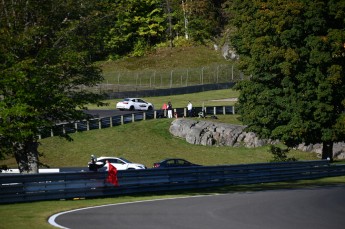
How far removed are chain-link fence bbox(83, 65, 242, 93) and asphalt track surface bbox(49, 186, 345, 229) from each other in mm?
69488

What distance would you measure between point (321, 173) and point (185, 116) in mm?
30620

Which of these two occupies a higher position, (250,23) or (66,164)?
(250,23)

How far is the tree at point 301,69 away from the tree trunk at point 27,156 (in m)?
22.2

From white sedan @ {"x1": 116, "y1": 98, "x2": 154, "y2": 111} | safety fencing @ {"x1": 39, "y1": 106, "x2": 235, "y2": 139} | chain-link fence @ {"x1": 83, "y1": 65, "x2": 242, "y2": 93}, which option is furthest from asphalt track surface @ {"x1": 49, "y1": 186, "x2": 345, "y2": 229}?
chain-link fence @ {"x1": 83, "y1": 65, "x2": 242, "y2": 93}

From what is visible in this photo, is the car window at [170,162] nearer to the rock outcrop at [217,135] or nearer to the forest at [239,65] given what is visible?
the forest at [239,65]

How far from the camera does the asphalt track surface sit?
16.7m

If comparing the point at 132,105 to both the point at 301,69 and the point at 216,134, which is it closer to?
the point at 216,134

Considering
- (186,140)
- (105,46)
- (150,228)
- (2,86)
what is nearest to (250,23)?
(186,140)

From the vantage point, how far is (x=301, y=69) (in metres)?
48.3

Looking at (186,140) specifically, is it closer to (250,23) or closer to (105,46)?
(250,23)

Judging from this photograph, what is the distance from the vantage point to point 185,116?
221ft

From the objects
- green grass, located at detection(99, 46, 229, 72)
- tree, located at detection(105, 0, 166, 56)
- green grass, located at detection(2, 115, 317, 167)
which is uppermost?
tree, located at detection(105, 0, 166, 56)

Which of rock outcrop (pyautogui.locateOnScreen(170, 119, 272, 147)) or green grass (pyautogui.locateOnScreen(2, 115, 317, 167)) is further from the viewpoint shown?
rock outcrop (pyautogui.locateOnScreen(170, 119, 272, 147))

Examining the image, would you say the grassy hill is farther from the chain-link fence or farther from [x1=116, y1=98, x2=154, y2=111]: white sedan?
the chain-link fence
